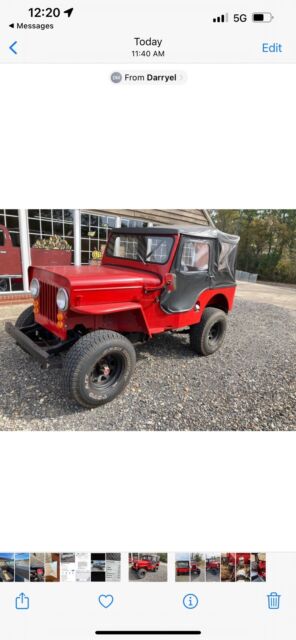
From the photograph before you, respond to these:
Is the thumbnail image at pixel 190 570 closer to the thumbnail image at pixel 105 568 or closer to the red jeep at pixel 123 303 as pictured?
the thumbnail image at pixel 105 568

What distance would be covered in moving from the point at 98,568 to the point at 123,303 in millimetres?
2279

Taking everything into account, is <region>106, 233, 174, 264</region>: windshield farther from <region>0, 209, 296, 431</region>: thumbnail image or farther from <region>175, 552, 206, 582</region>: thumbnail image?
<region>175, 552, 206, 582</region>: thumbnail image

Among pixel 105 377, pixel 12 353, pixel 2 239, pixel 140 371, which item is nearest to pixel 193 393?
pixel 140 371

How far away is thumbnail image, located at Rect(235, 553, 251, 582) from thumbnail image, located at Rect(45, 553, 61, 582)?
0.96 meters

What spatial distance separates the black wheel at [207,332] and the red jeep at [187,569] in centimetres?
311

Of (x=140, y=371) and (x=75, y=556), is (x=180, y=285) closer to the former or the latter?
(x=140, y=371)

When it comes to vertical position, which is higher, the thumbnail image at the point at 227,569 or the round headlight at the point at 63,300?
the round headlight at the point at 63,300

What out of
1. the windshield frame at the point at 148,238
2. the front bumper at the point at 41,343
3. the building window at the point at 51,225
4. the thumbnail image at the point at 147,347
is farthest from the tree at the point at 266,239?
the front bumper at the point at 41,343

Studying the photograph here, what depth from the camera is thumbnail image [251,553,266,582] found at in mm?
1529

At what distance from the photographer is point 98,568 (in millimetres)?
1513

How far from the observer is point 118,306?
311 centimetres

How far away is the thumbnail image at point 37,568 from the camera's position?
1487mm
